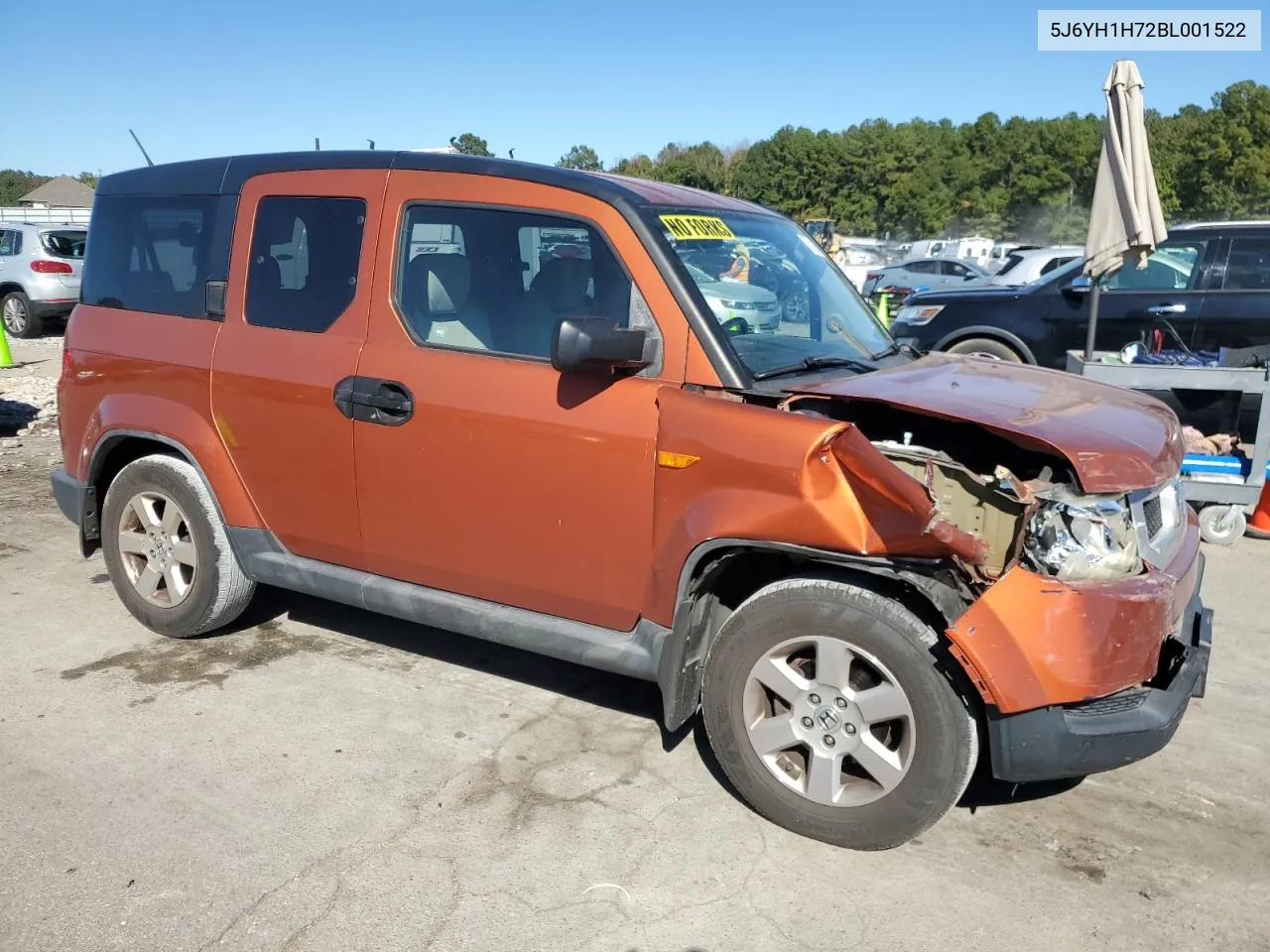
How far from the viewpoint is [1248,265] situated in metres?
8.37

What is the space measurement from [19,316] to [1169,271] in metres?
16.1

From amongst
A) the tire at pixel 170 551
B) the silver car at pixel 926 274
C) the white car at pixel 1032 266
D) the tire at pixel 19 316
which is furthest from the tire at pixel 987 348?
the tire at pixel 19 316

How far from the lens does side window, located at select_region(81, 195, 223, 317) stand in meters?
4.47

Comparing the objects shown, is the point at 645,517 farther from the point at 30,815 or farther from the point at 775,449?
the point at 30,815

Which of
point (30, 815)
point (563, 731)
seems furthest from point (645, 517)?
point (30, 815)

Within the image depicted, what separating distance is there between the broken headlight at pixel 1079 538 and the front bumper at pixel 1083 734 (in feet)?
1.25

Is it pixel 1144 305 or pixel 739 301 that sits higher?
pixel 739 301

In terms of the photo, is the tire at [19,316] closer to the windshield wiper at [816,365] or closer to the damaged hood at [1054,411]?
the windshield wiper at [816,365]

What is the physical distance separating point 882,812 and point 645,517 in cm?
115

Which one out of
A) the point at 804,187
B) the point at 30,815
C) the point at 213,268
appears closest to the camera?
the point at 30,815

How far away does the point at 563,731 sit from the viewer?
402 centimetres

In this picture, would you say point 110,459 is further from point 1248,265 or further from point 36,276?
point 36,276

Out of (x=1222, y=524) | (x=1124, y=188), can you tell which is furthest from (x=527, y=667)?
(x=1124, y=188)

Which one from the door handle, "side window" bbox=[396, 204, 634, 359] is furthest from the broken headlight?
the door handle
